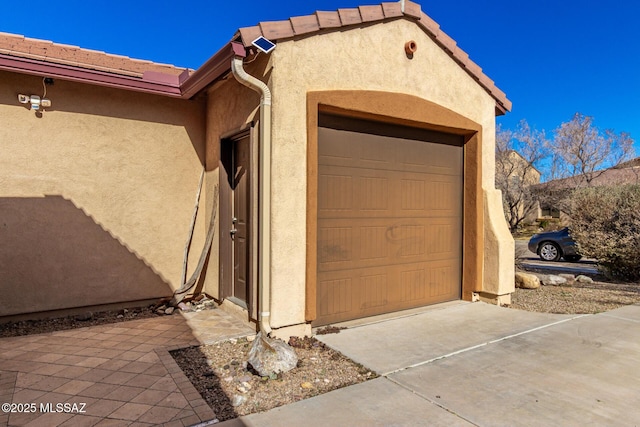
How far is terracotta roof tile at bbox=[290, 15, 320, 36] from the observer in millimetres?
Result: 4379

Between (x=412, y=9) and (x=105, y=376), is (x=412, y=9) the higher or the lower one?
the higher one

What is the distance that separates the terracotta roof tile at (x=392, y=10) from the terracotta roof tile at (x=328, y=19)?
796 mm

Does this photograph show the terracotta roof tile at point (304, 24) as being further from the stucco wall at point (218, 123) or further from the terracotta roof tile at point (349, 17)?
the stucco wall at point (218, 123)

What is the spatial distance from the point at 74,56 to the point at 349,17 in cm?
419

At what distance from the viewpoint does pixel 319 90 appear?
4621 millimetres

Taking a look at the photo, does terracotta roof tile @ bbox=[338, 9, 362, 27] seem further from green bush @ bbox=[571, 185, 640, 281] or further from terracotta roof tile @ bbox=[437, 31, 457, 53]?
green bush @ bbox=[571, 185, 640, 281]

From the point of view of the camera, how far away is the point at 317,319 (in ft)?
16.1

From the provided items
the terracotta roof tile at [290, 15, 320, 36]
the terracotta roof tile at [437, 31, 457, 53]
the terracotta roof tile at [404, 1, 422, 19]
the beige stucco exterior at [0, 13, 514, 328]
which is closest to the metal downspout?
the beige stucco exterior at [0, 13, 514, 328]

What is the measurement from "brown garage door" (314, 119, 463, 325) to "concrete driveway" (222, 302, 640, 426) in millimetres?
492

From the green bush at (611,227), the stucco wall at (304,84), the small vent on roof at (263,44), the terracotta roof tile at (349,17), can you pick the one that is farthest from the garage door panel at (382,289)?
the green bush at (611,227)

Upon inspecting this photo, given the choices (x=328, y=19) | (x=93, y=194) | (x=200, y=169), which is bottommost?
(x=93, y=194)

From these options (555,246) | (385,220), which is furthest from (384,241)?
(555,246)

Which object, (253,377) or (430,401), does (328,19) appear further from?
(430,401)

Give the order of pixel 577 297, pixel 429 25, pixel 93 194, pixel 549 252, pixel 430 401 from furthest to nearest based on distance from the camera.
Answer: pixel 549 252 < pixel 577 297 < pixel 429 25 < pixel 93 194 < pixel 430 401
